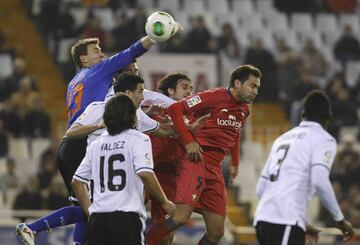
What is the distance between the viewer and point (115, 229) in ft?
34.6

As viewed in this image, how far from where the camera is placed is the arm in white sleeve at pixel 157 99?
12539 mm

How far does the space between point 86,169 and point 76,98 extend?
1.47 m

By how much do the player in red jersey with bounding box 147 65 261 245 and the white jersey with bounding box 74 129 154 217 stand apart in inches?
60.4

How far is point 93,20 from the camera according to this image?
22312 mm

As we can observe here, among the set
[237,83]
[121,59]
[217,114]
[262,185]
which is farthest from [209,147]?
[262,185]

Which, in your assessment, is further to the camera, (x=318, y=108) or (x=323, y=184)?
(x=318, y=108)

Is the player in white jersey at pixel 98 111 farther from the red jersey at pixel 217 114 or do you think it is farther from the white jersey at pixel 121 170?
the white jersey at pixel 121 170

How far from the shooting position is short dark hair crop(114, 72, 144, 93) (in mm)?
11477

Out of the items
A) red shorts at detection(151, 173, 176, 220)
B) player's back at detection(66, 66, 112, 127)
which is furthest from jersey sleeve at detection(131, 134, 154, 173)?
red shorts at detection(151, 173, 176, 220)

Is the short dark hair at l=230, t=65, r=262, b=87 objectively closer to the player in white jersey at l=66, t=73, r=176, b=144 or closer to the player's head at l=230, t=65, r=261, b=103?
the player's head at l=230, t=65, r=261, b=103

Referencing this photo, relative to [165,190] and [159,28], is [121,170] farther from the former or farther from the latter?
[165,190]

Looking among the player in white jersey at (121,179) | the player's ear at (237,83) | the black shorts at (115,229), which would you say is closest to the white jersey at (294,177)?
the player in white jersey at (121,179)

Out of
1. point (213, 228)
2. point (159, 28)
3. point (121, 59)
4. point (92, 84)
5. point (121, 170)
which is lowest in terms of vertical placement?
point (213, 228)

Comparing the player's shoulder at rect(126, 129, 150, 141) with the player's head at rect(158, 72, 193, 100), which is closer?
the player's shoulder at rect(126, 129, 150, 141)
